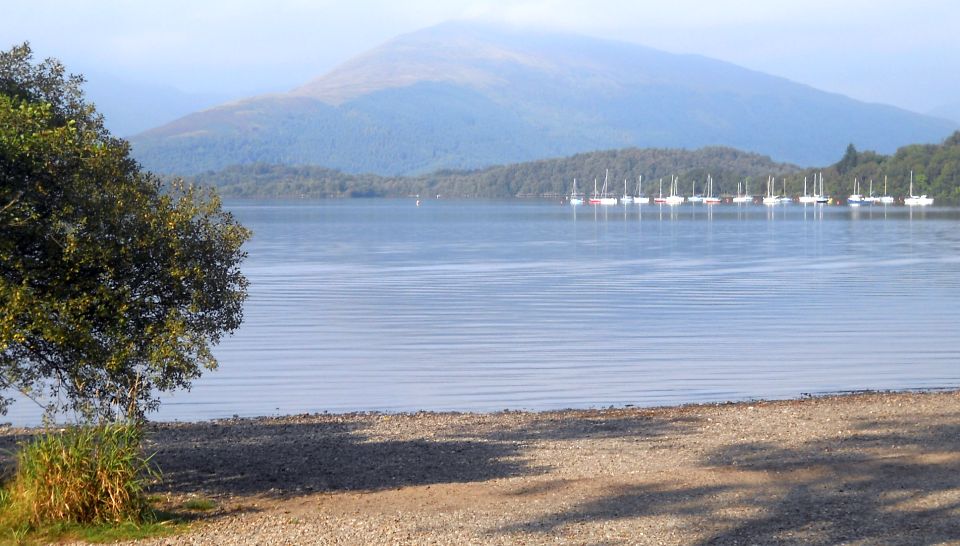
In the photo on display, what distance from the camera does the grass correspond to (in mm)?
8617

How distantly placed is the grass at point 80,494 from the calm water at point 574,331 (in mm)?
7610

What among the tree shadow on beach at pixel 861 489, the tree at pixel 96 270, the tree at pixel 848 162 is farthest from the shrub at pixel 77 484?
the tree at pixel 848 162

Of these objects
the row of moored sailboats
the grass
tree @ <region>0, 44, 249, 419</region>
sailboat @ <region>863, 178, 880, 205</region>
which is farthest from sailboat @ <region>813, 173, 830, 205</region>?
the grass

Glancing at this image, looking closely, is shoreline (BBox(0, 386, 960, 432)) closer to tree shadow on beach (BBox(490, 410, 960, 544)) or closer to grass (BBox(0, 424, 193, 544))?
tree shadow on beach (BBox(490, 410, 960, 544))

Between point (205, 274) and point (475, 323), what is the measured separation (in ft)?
55.8

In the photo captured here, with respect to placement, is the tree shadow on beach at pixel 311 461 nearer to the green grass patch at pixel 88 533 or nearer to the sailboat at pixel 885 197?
the green grass patch at pixel 88 533

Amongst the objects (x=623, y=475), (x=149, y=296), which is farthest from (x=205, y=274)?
(x=623, y=475)

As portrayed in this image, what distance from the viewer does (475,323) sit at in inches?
1051

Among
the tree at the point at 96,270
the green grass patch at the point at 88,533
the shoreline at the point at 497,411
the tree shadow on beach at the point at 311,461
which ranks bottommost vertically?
the shoreline at the point at 497,411

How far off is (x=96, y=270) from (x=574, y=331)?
1658 cm

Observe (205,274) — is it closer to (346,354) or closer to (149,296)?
(149,296)

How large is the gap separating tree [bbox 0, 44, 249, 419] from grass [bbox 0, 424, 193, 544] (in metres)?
0.42

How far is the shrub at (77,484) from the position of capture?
28.5 feet

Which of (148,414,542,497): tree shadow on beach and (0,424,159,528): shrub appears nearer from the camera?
(0,424,159,528): shrub
